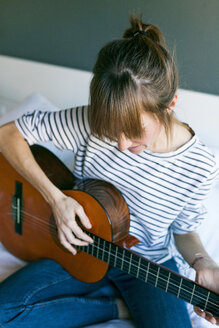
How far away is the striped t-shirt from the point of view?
0.95 meters

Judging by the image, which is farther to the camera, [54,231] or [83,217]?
[54,231]

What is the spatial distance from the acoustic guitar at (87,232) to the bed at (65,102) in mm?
124

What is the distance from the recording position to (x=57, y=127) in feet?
3.42

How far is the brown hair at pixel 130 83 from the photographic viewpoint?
2.47 feet

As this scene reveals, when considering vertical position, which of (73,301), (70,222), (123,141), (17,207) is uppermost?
(123,141)

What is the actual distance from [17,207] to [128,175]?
42 cm

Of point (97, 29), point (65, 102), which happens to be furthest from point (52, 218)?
point (97, 29)

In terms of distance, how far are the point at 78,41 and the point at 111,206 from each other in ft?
3.24

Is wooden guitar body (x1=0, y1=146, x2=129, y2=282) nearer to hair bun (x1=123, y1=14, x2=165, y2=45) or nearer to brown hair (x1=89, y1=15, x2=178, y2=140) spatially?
brown hair (x1=89, y1=15, x2=178, y2=140)

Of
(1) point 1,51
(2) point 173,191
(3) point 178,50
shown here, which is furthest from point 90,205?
(1) point 1,51

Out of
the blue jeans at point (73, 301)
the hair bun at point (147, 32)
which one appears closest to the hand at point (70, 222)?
the blue jeans at point (73, 301)

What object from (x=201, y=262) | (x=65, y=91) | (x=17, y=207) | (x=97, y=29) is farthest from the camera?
(x=65, y=91)

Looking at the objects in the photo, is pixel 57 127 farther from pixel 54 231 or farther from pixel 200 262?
pixel 200 262

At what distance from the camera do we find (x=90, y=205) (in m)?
0.98
